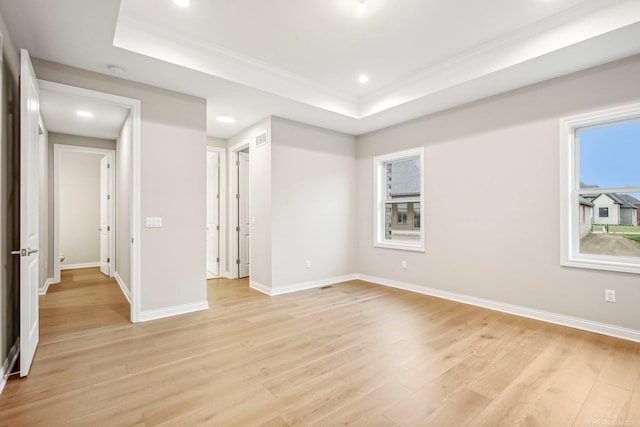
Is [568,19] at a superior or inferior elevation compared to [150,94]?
superior

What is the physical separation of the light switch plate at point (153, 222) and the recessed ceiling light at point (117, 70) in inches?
60.1

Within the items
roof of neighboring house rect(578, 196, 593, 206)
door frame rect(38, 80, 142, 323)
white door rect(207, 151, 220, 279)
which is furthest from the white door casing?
roof of neighboring house rect(578, 196, 593, 206)

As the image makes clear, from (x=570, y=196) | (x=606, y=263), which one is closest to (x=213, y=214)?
(x=570, y=196)

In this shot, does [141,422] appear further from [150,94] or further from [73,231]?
[73,231]

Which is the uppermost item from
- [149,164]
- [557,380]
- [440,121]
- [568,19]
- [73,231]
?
[568,19]

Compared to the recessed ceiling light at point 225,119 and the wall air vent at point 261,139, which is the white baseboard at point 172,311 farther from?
the recessed ceiling light at point 225,119

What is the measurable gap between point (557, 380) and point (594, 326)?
1354 mm

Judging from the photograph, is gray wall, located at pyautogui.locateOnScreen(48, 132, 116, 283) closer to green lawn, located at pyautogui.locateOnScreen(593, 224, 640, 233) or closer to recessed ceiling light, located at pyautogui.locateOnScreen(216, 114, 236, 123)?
recessed ceiling light, located at pyautogui.locateOnScreen(216, 114, 236, 123)

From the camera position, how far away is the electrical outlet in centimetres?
296

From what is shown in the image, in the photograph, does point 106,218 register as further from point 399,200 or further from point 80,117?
point 399,200

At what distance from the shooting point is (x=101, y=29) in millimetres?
2494

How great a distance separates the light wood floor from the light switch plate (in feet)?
3.50

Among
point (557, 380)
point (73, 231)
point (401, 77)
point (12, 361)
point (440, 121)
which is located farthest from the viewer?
point (73, 231)

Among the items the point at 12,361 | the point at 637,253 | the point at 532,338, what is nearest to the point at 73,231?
the point at 12,361
